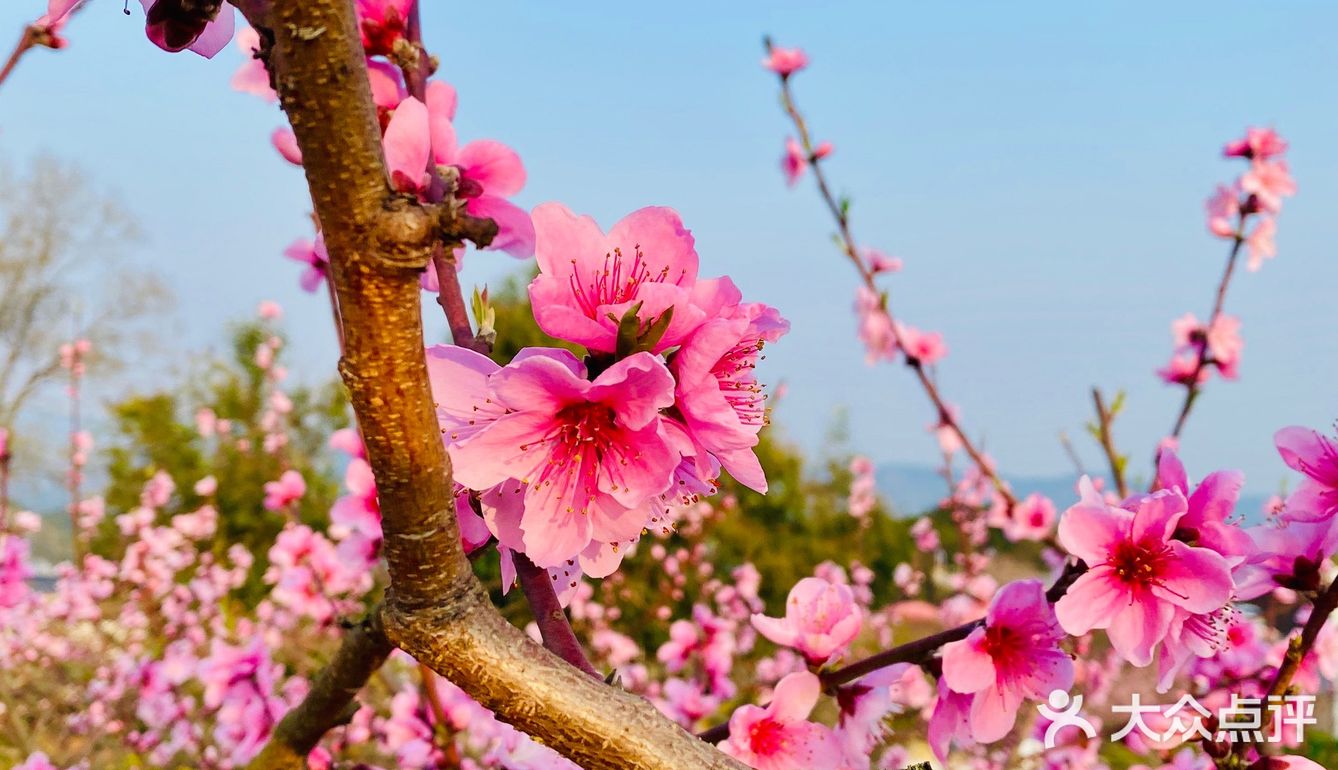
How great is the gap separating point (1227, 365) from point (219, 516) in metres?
11.4

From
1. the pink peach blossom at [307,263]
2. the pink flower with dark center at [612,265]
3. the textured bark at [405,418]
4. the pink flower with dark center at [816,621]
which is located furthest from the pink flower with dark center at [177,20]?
the pink flower with dark center at [816,621]

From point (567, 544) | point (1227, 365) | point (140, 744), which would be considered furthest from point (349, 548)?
point (140, 744)

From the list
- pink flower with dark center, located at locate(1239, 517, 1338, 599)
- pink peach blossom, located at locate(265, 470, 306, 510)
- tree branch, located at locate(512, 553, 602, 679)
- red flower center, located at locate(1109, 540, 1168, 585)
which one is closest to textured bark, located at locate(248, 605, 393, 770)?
tree branch, located at locate(512, 553, 602, 679)

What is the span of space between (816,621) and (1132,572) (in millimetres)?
380

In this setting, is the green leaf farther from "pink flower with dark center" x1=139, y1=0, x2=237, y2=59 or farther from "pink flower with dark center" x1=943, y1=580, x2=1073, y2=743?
"pink flower with dark center" x1=943, y1=580, x2=1073, y2=743

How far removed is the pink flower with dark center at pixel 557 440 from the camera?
23.7 inches

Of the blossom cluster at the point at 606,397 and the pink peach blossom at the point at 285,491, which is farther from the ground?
the blossom cluster at the point at 606,397

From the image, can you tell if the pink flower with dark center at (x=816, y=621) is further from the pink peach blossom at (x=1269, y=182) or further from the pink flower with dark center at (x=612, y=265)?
the pink peach blossom at (x=1269, y=182)

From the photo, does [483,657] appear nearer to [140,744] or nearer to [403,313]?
[403,313]

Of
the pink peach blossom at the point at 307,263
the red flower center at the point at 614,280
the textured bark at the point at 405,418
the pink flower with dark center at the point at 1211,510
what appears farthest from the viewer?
the pink peach blossom at the point at 307,263

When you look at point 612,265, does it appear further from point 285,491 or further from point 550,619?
point 285,491

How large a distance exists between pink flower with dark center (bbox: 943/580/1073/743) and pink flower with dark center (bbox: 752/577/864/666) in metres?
0.12

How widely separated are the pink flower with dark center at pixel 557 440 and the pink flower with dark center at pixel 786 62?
8.63ft

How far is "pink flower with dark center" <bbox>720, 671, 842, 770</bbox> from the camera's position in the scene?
0.96 metres
